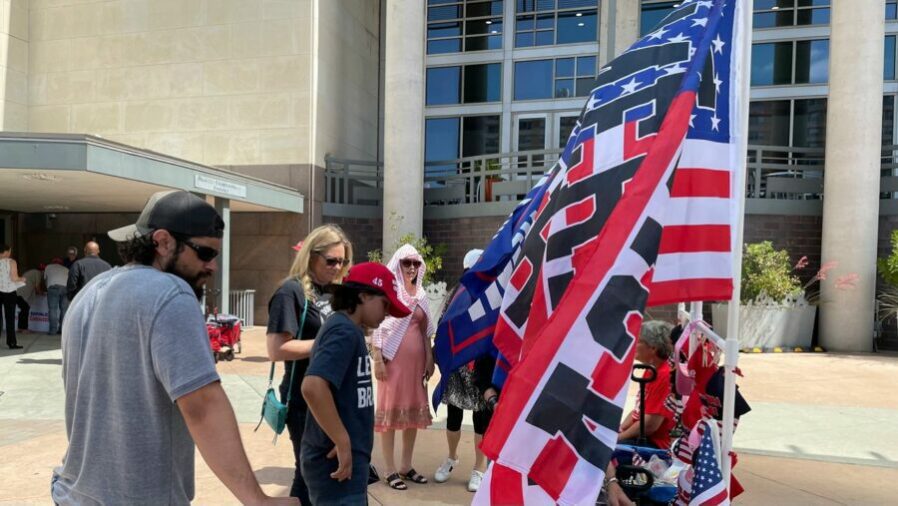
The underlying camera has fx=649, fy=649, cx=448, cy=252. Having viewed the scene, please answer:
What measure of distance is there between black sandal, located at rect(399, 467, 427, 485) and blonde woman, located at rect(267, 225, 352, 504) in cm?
158

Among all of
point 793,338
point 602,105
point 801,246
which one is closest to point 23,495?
point 602,105

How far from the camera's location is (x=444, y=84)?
19688 mm

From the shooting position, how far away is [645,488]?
331cm

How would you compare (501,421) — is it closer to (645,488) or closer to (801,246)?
(645,488)

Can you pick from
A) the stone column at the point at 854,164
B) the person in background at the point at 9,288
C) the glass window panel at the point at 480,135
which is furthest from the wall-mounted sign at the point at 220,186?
the stone column at the point at 854,164

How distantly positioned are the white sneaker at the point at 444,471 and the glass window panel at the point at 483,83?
15.5 metres

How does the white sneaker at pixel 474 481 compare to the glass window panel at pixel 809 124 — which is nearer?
the white sneaker at pixel 474 481

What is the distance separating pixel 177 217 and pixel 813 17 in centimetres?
1953

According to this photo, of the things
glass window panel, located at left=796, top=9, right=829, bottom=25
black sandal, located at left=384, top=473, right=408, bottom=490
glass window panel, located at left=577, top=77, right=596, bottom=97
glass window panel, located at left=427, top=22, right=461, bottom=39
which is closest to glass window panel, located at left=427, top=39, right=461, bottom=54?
glass window panel, located at left=427, top=22, right=461, bottom=39

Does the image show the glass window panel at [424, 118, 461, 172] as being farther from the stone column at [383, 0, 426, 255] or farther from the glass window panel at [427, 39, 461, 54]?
the stone column at [383, 0, 426, 255]

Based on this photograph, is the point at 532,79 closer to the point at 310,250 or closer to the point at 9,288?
the point at 9,288

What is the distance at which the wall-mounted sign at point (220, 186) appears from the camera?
39.7ft

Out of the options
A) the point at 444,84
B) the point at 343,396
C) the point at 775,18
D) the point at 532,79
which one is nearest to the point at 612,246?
the point at 343,396

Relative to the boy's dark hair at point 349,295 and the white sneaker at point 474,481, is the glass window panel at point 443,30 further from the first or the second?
the boy's dark hair at point 349,295
